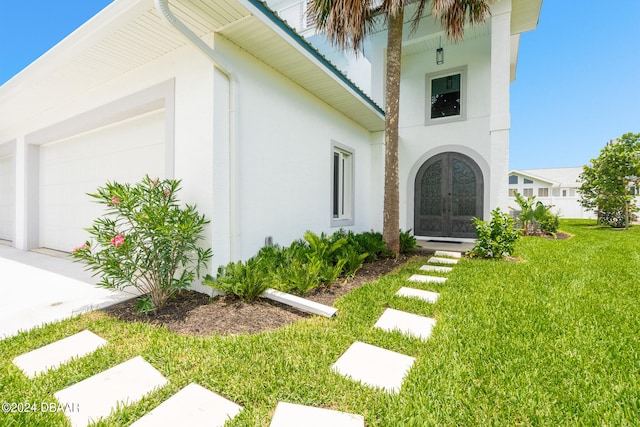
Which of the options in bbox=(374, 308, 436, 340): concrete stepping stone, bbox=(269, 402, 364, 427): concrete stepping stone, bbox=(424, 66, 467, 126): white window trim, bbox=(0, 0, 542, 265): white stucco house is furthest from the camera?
bbox=(424, 66, 467, 126): white window trim

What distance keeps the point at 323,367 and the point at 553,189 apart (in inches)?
1443

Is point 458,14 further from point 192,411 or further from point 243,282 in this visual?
point 192,411

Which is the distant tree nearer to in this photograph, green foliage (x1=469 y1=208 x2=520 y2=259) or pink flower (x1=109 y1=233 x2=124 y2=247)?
green foliage (x1=469 y1=208 x2=520 y2=259)

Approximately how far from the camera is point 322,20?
18.0 feet

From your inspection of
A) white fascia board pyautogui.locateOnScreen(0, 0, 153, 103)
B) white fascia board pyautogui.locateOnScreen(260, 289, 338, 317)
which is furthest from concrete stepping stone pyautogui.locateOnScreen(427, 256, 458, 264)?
white fascia board pyautogui.locateOnScreen(0, 0, 153, 103)

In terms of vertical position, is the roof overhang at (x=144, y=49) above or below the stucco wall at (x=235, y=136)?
above

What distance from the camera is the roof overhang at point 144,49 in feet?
10.5

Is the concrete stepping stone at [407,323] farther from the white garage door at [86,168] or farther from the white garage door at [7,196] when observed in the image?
the white garage door at [7,196]

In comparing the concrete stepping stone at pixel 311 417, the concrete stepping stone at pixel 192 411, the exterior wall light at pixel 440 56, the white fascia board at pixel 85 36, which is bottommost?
the concrete stepping stone at pixel 192 411

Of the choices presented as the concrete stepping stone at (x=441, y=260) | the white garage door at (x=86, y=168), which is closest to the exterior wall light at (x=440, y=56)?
the concrete stepping stone at (x=441, y=260)

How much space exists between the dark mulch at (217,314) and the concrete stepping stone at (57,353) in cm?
46

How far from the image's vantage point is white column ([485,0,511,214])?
254 inches

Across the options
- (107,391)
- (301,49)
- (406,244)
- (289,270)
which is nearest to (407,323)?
(289,270)

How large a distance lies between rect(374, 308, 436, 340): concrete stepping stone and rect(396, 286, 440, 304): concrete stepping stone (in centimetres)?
53
